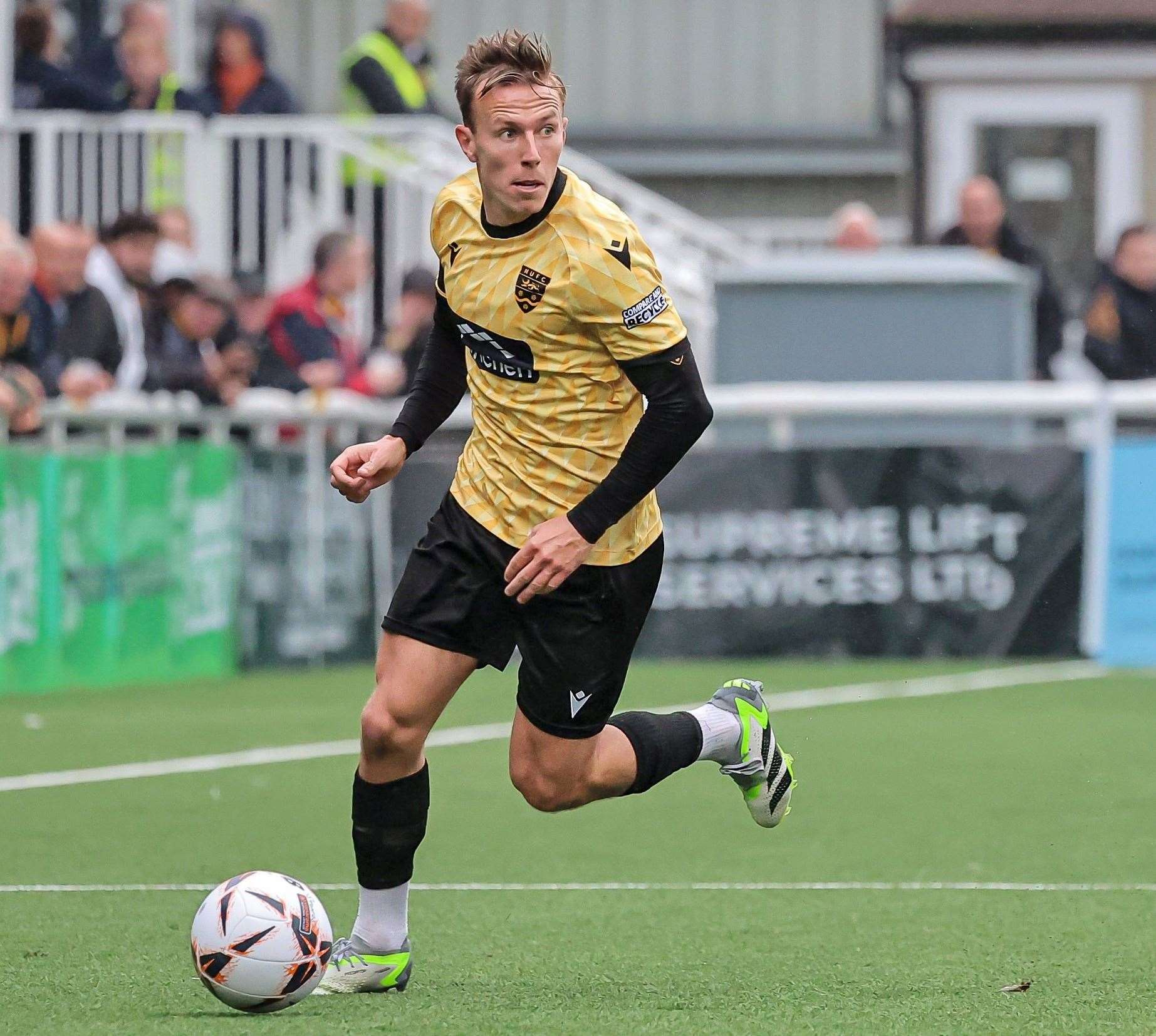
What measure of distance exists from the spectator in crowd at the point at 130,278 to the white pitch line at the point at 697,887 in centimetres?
594

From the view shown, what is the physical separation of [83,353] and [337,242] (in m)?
1.63

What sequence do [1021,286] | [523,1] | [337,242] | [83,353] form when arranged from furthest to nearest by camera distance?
[523,1]
[1021,286]
[337,242]
[83,353]

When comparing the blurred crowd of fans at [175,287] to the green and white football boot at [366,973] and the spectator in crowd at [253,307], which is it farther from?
the green and white football boot at [366,973]

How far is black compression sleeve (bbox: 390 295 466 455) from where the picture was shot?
627cm

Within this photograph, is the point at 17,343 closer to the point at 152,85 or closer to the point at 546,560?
the point at 152,85

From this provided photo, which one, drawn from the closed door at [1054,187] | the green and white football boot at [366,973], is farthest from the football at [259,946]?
the closed door at [1054,187]

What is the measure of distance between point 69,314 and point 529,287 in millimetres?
7091

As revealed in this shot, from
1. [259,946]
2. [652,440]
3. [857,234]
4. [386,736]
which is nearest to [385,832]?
[386,736]

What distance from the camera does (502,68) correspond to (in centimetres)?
565

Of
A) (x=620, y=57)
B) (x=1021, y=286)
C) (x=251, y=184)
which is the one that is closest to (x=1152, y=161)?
(x=620, y=57)

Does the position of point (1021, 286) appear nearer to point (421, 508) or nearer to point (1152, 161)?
point (421, 508)

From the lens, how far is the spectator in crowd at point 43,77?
15.1 m

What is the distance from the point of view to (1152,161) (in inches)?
840

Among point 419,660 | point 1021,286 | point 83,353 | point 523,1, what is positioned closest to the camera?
point 419,660
